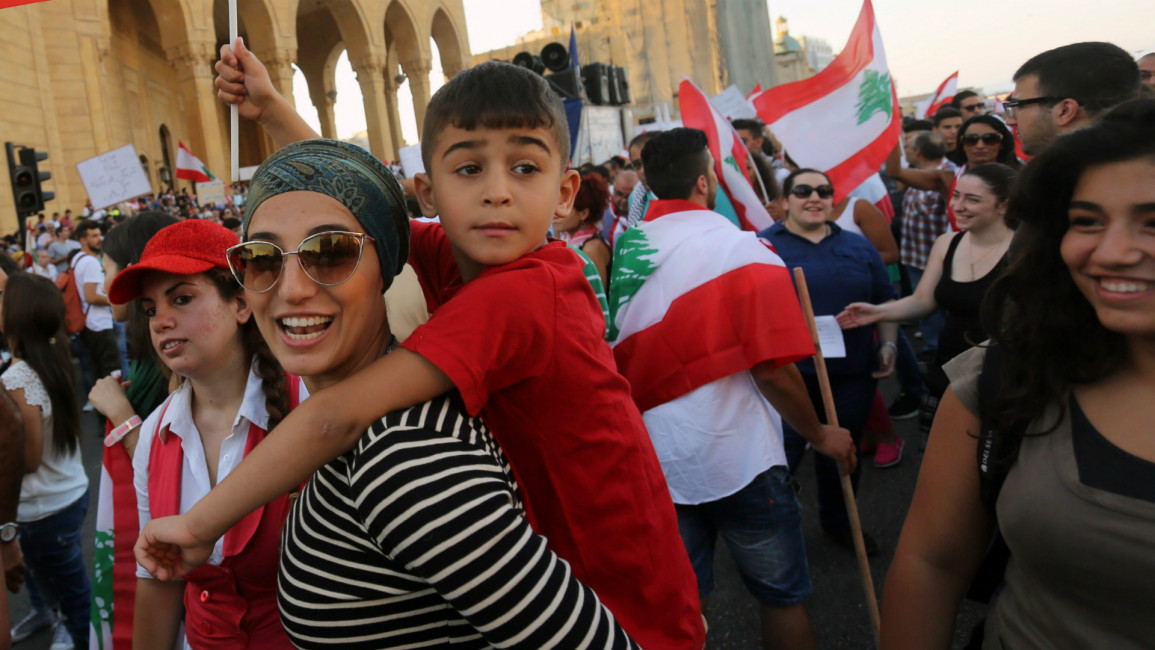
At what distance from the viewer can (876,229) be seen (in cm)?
520

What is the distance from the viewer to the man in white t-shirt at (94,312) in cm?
806

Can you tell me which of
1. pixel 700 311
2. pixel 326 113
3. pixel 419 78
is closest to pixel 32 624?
pixel 700 311

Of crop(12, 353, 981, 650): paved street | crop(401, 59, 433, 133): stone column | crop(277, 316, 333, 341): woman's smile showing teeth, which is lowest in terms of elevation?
crop(12, 353, 981, 650): paved street

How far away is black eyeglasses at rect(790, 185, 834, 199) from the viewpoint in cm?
397

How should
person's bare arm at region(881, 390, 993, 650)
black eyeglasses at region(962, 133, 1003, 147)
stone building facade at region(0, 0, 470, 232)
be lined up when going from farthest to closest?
stone building facade at region(0, 0, 470, 232) < black eyeglasses at region(962, 133, 1003, 147) < person's bare arm at region(881, 390, 993, 650)

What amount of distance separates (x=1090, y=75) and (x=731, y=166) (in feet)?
6.32

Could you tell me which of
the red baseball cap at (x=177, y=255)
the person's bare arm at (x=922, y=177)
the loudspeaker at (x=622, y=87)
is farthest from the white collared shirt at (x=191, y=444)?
the loudspeaker at (x=622, y=87)

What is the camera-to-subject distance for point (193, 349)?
6.45 feet

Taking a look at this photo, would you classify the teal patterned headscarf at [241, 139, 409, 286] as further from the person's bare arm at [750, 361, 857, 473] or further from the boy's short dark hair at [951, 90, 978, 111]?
the boy's short dark hair at [951, 90, 978, 111]

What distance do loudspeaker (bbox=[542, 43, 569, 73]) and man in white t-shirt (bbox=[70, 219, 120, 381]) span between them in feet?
31.2

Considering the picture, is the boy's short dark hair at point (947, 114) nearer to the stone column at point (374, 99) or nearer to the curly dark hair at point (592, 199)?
the curly dark hair at point (592, 199)

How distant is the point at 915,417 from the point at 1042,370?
16.1 ft

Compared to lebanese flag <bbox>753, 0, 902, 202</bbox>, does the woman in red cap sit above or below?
below

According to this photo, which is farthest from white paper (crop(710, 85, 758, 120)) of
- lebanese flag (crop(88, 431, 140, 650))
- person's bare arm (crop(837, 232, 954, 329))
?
lebanese flag (crop(88, 431, 140, 650))
